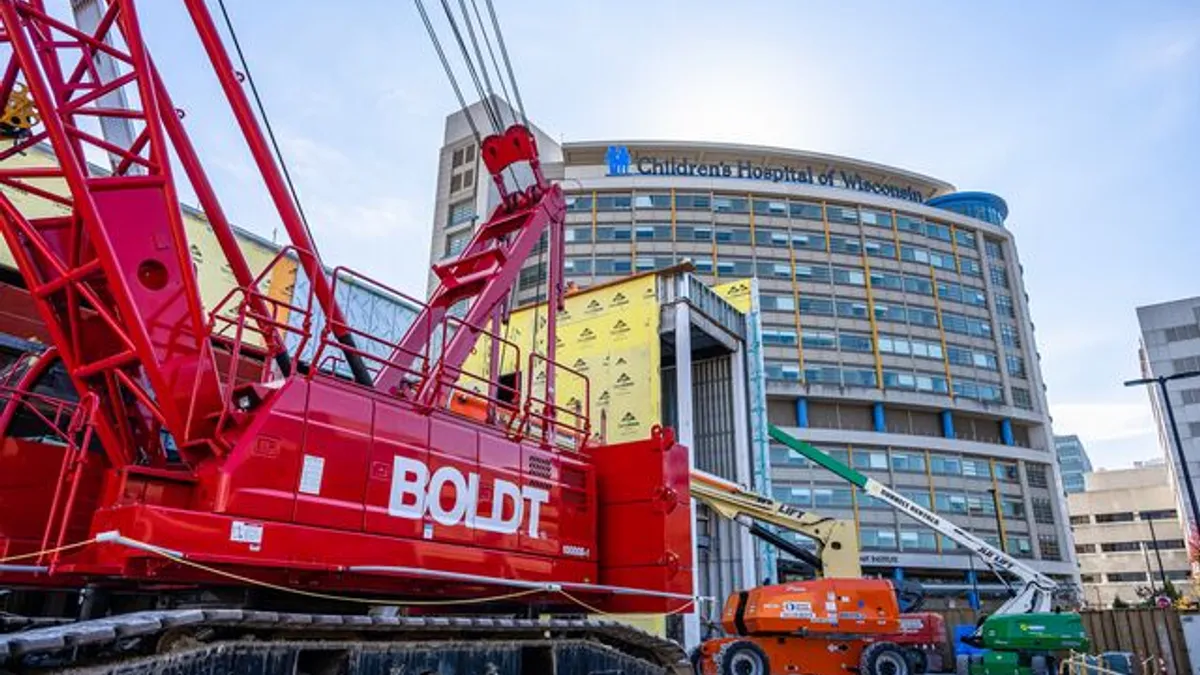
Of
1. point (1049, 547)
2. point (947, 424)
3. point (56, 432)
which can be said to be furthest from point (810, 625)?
point (1049, 547)

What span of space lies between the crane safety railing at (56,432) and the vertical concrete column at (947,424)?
71542 millimetres

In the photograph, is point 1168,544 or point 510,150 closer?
point 510,150

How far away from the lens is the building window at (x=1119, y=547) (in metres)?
107

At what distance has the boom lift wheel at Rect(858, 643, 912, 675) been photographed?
59.3ft

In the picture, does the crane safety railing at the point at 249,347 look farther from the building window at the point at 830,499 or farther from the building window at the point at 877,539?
the building window at the point at 877,539

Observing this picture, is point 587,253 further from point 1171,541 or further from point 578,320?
point 1171,541

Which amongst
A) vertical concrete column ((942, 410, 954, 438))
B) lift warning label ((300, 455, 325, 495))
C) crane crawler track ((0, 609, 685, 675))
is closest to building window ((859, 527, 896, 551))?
vertical concrete column ((942, 410, 954, 438))

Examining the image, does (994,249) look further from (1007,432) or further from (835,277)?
(835,277)

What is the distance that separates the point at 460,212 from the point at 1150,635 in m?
51.7

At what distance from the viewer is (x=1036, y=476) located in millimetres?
70938

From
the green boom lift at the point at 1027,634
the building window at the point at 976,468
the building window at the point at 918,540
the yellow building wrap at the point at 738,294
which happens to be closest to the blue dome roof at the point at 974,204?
the building window at the point at 976,468

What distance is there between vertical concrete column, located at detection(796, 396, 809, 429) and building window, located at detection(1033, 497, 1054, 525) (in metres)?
22.1

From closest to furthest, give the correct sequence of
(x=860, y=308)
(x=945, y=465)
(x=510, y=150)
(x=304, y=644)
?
(x=304, y=644) < (x=510, y=150) < (x=945, y=465) < (x=860, y=308)

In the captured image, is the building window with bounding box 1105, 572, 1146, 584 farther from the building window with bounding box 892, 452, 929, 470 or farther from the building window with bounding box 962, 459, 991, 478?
the building window with bounding box 892, 452, 929, 470
